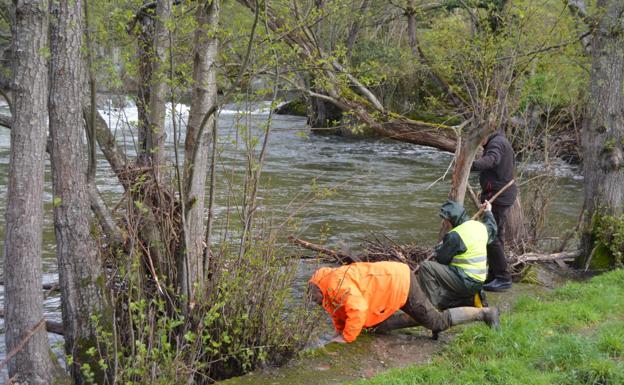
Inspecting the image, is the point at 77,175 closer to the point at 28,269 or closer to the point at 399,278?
the point at 28,269

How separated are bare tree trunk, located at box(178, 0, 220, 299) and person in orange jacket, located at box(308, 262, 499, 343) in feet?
3.75

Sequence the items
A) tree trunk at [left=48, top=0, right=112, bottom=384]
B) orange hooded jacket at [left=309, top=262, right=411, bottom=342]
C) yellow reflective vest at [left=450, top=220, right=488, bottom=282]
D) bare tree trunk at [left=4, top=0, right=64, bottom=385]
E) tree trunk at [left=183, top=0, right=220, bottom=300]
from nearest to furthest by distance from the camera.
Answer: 1. bare tree trunk at [left=4, top=0, right=64, bottom=385]
2. tree trunk at [left=48, top=0, right=112, bottom=384]
3. tree trunk at [left=183, top=0, right=220, bottom=300]
4. orange hooded jacket at [left=309, top=262, right=411, bottom=342]
5. yellow reflective vest at [left=450, top=220, right=488, bottom=282]

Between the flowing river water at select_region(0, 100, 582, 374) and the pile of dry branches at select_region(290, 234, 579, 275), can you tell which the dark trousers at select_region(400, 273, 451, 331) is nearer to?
the flowing river water at select_region(0, 100, 582, 374)

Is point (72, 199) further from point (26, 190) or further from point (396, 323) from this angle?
point (396, 323)

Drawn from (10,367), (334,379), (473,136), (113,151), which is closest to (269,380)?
(334,379)

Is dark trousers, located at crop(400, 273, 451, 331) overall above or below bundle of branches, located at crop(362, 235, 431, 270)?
above

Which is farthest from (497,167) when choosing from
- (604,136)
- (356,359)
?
(356,359)

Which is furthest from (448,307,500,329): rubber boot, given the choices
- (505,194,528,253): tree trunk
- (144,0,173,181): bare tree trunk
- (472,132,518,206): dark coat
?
(505,194,528,253): tree trunk

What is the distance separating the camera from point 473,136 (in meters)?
8.04

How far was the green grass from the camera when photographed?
496cm

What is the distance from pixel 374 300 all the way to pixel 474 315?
1043 millimetres

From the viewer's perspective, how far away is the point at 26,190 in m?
4.42

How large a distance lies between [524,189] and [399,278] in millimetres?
7075

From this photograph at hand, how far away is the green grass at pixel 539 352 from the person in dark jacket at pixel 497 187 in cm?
104
